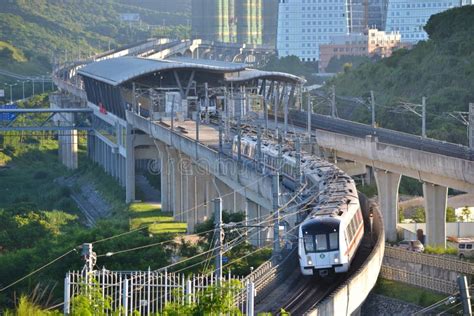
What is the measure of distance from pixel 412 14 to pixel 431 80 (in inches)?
2509

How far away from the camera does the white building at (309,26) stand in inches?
5837

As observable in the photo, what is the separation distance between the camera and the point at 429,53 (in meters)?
93.4

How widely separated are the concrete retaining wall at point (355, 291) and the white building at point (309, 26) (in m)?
115

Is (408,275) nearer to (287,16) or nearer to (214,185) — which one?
(214,185)

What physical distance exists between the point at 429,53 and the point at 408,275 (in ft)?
200

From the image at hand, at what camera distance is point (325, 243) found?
3105 centimetres

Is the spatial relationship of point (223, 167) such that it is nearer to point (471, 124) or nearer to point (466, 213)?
point (466, 213)

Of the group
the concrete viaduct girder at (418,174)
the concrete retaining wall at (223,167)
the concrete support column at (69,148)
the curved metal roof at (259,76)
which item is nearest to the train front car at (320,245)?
the concrete retaining wall at (223,167)

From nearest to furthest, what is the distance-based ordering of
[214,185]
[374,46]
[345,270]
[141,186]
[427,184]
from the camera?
[345,270]
[427,184]
[214,185]
[141,186]
[374,46]

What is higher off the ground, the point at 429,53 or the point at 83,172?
the point at 429,53

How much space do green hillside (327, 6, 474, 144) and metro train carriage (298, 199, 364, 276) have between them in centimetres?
3458

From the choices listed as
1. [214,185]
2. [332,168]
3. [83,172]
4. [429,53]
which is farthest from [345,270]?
[429,53]

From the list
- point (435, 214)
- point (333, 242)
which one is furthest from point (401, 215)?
point (333, 242)

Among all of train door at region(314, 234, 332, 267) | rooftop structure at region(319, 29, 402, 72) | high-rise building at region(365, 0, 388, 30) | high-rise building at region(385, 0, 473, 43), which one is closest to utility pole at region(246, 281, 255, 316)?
train door at region(314, 234, 332, 267)
